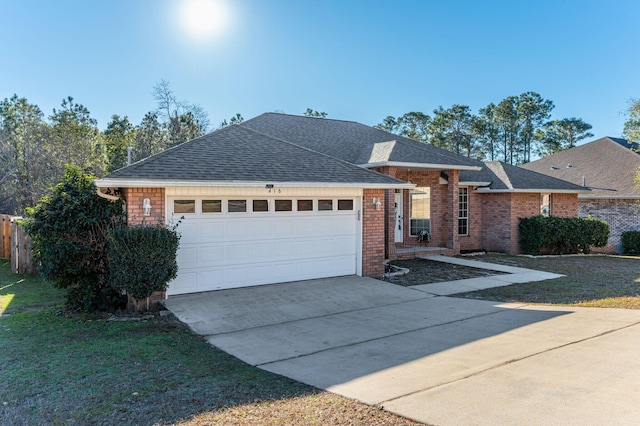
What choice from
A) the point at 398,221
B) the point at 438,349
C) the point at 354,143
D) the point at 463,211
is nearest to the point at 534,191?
the point at 463,211

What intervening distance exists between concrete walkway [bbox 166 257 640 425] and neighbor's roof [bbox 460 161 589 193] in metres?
9.94

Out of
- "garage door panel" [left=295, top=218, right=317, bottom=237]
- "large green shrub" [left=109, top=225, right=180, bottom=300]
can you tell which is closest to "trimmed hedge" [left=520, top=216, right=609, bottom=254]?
"garage door panel" [left=295, top=218, right=317, bottom=237]

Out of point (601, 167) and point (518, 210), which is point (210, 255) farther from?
point (601, 167)

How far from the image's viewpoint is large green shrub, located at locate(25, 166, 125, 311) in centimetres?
820

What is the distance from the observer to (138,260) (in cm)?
786

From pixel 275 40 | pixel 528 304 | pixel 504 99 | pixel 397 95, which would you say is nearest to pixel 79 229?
pixel 528 304

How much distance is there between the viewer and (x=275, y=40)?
664 inches

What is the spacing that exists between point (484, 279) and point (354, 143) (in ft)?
26.7

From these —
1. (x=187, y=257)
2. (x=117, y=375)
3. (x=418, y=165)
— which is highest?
(x=418, y=165)

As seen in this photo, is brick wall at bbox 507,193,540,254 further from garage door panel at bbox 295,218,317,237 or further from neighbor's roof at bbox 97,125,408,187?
garage door panel at bbox 295,218,317,237

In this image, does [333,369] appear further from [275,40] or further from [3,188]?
[3,188]

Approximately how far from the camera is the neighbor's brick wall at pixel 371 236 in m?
11.6

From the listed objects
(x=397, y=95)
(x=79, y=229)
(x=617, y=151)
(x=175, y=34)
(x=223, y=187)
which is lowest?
(x=79, y=229)

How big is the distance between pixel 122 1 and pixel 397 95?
30614 millimetres
